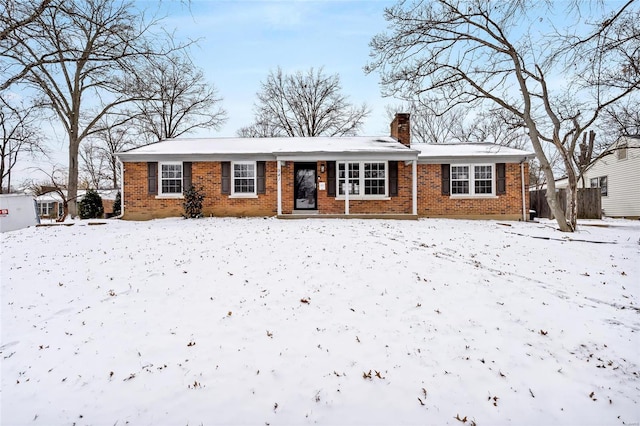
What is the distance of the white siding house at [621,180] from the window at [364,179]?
12850mm

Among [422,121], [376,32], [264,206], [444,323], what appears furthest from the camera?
[422,121]

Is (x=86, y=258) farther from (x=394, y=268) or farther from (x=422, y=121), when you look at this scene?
(x=422, y=121)

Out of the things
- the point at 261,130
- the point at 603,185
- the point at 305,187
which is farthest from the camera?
the point at 261,130

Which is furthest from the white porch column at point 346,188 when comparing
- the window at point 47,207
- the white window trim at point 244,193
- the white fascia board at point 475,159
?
the window at point 47,207

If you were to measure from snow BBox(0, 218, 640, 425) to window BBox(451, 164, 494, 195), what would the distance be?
7.78 m

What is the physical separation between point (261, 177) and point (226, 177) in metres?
1.49

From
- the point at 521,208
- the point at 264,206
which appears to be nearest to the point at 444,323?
the point at 264,206

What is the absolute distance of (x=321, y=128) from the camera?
3109 cm

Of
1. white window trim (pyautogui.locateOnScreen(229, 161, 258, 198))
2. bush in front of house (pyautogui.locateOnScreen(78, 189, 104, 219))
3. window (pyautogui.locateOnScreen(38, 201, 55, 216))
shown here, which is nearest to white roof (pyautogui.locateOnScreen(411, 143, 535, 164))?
white window trim (pyautogui.locateOnScreen(229, 161, 258, 198))

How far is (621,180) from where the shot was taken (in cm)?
2112

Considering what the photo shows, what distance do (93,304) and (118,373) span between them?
6.91 feet

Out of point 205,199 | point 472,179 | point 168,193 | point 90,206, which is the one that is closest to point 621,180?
point 472,179

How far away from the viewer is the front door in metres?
15.4

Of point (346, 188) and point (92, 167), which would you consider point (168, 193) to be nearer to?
point (346, 188)
